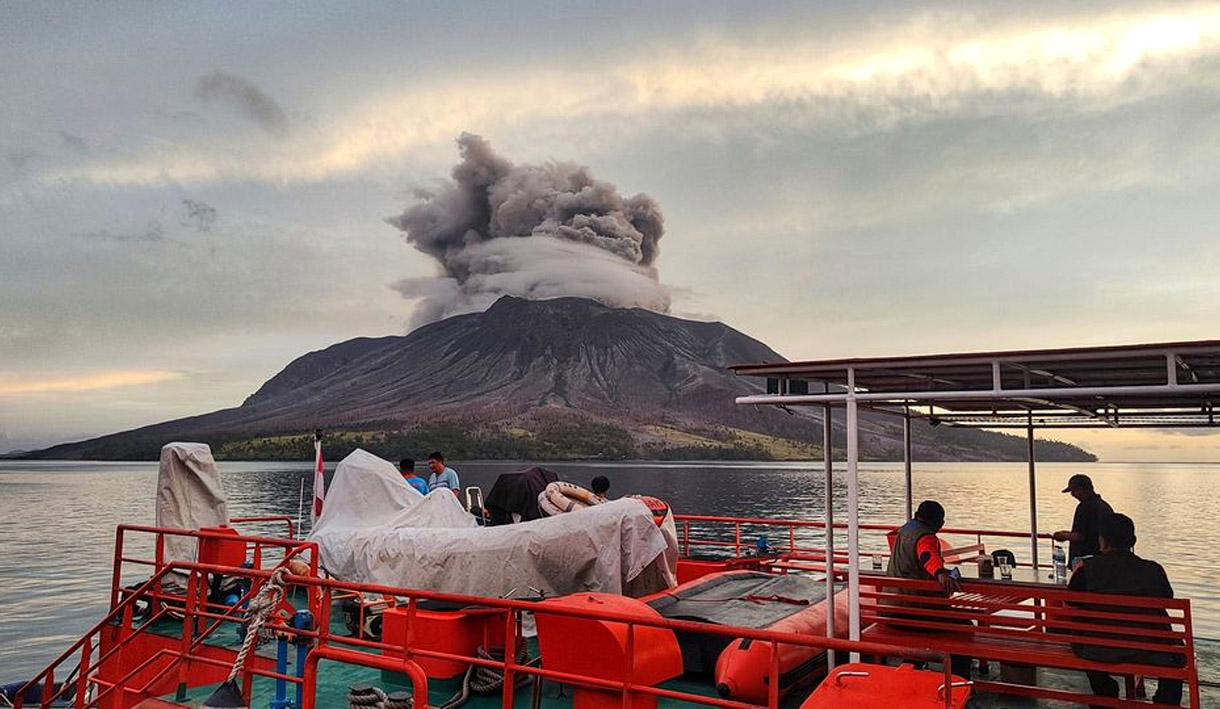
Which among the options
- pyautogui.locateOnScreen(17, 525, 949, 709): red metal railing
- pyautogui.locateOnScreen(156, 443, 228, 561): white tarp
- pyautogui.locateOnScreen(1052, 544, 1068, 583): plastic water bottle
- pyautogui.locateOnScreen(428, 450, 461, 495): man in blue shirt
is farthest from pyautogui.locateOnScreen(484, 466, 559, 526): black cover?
pyautogui.locateOnScreen(1052, 544, 1068, 583): plastic water bottle

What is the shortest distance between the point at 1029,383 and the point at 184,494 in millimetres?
9973

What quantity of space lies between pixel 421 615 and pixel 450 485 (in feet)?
18.1

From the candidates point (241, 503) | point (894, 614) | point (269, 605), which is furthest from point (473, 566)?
point (241, 503)

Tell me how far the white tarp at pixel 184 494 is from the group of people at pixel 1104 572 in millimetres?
8563

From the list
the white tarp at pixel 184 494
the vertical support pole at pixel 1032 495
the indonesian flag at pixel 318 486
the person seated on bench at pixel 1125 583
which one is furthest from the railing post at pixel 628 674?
the indonesian flag at pixel 318 486

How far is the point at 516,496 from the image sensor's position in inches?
461

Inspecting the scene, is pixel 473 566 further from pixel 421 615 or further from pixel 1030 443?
pixel 1030 443

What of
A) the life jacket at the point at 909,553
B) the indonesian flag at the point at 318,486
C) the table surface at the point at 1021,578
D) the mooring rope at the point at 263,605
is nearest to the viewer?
the mooring rope at the point at 263,605

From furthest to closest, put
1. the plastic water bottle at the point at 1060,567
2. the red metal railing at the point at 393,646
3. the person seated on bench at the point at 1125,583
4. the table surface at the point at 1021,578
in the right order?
1. the plastic water bottle at the point at 1060,567
2. the table surface at the point at 1021,578
3. the person seated on bench at the point at 1125,583
4. the red metal railing at the point at 393,646

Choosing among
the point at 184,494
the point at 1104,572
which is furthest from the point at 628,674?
the point at 184,494

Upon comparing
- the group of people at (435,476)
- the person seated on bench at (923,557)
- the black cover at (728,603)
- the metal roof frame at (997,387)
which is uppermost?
the metal roof frame at (997,387)

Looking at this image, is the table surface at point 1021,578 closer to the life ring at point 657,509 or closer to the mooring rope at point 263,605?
the life ring at point 657,509

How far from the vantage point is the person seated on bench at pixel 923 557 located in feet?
23.0

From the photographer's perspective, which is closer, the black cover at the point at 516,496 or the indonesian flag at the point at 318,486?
the black cover at the point at 516,496
